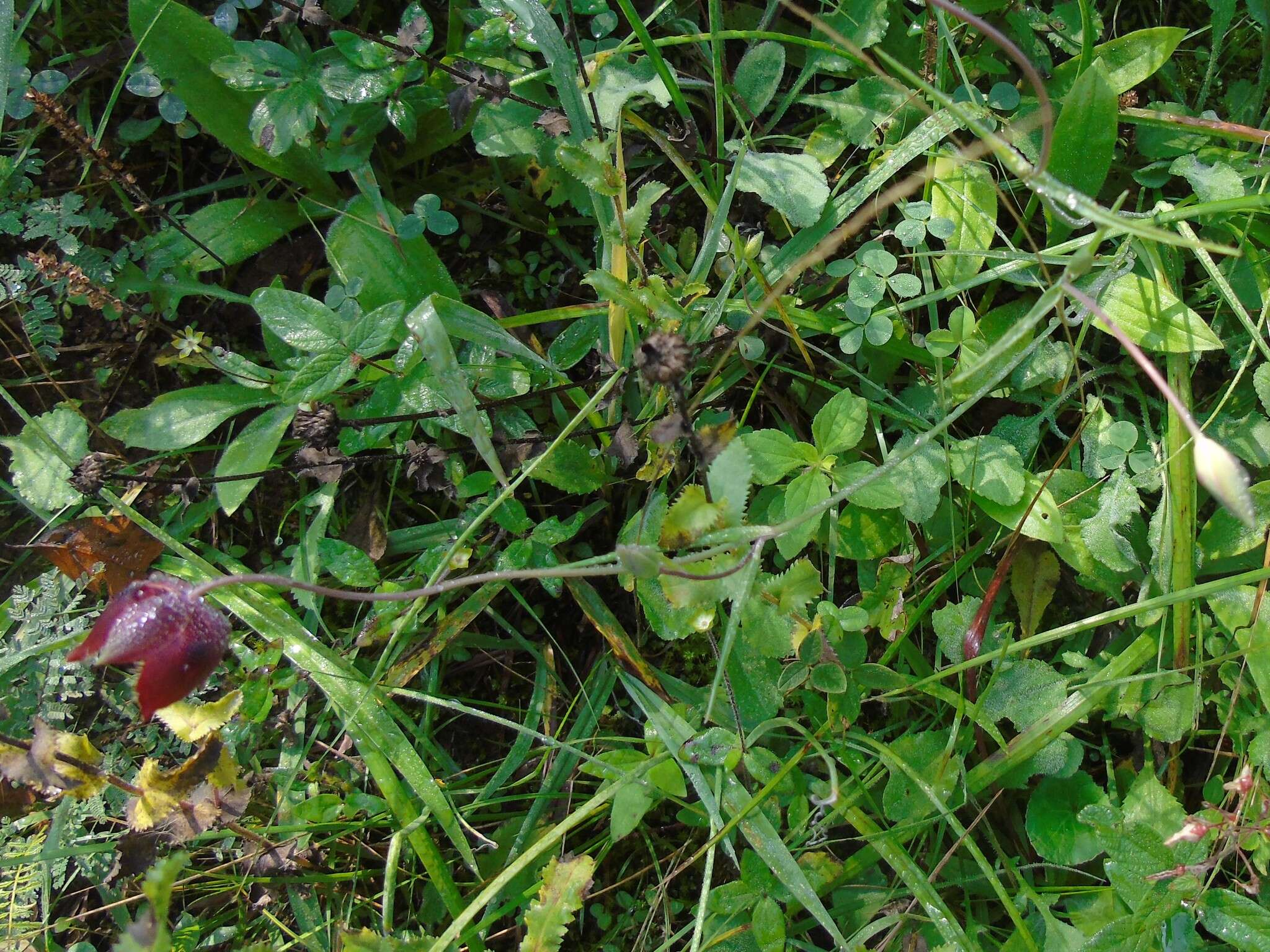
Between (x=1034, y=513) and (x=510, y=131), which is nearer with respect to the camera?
(x=1034, y=513)

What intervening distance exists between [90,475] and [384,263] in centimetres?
63

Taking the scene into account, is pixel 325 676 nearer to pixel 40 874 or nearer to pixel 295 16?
pixel 40 874

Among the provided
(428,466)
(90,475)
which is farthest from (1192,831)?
Result: (90,475)

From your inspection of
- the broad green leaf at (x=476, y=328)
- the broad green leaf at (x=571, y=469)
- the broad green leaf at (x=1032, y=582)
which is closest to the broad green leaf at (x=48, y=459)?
the broad green leaf at (x=476, y=328)

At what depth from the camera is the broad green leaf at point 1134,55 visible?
5.30ft

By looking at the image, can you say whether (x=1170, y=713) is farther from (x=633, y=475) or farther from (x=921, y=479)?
(x=633, y=475)

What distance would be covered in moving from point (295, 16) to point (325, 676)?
1.22 metres

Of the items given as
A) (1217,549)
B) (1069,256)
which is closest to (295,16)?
(1069,256)

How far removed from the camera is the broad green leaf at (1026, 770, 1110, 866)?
1.45 metres

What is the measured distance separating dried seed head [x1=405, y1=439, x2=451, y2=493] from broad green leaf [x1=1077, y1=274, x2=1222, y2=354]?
1159 mm

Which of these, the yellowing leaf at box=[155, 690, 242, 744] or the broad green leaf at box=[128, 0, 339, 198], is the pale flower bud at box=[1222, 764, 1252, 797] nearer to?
the yellowing leaf at box=[155, 690, 242, 744]

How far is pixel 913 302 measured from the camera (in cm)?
151

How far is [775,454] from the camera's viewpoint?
149 centimetres

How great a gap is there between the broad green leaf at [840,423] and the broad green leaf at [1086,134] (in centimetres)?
48
